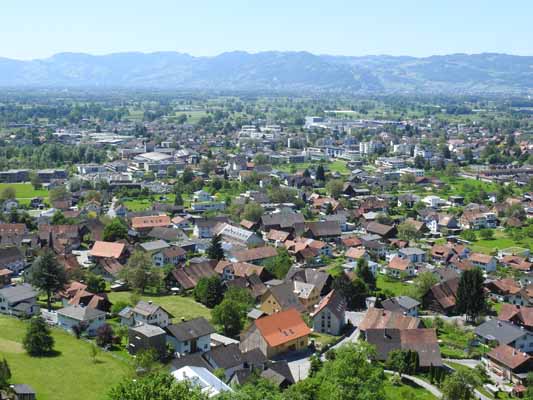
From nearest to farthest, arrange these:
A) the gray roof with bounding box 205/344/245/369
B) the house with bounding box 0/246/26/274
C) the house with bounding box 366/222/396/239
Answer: the gray roof with bounding box 205/344/245/369 → the house with bounding box 0/246/26/274 → the house with bounding box 366/222/396/239

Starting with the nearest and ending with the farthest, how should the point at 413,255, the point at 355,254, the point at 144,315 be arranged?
1. the point at 144,315
2. the point at 413,255
3. the point at 355,254

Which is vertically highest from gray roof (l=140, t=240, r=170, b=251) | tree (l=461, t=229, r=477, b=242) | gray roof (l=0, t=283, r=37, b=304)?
gray roof (l=0, t=283, r=37, b=304)

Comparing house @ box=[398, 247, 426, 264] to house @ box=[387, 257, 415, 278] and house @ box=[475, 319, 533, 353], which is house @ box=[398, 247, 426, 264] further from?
house @ box=[475, 319, 533, 353]

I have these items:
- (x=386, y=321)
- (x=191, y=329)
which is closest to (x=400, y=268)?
(x=386, y=321)

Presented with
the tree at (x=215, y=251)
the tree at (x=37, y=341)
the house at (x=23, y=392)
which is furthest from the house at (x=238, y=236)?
the house at (x=23, y=392)

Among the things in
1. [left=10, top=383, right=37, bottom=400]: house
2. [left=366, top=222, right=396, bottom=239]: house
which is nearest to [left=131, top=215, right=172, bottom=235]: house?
[left=366, top=222, right=396, bottom=239]: house

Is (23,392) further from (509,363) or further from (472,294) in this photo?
(472,294)

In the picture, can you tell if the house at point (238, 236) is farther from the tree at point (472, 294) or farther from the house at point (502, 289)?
the tree at point (472, 294)
